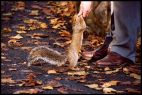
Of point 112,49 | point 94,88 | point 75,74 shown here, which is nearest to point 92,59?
point 112,49

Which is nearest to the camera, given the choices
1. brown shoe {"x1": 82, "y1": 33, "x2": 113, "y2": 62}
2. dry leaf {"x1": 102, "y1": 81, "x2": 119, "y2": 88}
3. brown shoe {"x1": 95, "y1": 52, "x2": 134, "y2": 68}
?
dry leaf {"x1": 102, "y1": 81, "x2": 119, "y2": 88}

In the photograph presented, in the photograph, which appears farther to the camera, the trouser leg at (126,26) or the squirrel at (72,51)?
the trouser leg at (126,26)

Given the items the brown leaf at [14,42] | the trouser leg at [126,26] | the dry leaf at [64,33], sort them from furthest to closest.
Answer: the dry leaf at [64,33], the brown leaf at [14,42], the trouser leg at [126,26]

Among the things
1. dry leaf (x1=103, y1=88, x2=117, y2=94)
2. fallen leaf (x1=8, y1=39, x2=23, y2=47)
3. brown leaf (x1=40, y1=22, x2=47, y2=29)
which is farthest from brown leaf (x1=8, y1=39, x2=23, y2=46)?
dry leaf (x1=103, y1=88, x2=117, y2=94)

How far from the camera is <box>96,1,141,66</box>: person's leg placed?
5027 millimetres

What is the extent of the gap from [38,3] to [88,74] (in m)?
5.35

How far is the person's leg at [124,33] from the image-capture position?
5.03 meters

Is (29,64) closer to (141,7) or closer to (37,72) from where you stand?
(37,72)

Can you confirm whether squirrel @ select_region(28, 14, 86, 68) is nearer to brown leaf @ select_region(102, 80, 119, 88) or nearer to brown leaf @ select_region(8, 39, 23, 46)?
brown leaf @ select_region(102, 80, 119, 88)

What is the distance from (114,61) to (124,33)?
364 mm

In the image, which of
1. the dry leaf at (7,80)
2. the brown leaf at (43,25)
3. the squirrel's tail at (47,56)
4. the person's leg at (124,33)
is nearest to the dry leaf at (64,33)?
the brown leaf at (43,25)

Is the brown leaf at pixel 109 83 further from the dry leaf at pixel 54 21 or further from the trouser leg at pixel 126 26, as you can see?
the dry leaf at pixel 54 21

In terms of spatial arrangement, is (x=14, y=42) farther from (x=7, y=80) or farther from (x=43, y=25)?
(x=7, y=80)

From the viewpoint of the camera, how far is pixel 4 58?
5.55 meters
